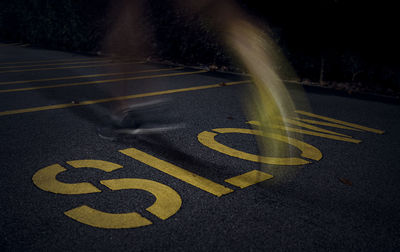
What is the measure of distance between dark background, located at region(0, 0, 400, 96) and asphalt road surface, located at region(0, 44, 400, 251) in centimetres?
229

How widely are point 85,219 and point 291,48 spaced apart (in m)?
7.13

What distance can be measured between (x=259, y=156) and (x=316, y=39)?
531cm

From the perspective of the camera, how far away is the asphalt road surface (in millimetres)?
2191

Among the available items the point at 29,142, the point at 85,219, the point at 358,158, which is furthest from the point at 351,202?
the point at 29,142

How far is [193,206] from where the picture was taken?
2.54m

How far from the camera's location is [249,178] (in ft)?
9.92

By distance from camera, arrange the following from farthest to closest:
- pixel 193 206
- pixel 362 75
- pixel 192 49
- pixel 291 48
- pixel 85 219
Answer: pixel 192 49
pixel 291 48
pixel 362 75
pixel 193 206
pixel 85 219

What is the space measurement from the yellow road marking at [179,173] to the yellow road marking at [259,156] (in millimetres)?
655

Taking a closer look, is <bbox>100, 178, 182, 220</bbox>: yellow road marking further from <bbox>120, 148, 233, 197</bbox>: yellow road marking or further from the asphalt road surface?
<bbox>120, 148, 233, 197</bbox>: yellow road marking

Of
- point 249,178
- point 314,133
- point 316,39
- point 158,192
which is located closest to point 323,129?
point 314,133

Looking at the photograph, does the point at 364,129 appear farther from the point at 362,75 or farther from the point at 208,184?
the point at 362,75

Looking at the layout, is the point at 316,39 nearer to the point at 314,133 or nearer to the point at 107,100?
the point at 314,133

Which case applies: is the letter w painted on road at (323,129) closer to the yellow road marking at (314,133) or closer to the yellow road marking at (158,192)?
the yellow road marking at (314,133)

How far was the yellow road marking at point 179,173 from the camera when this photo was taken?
2.80 meters
